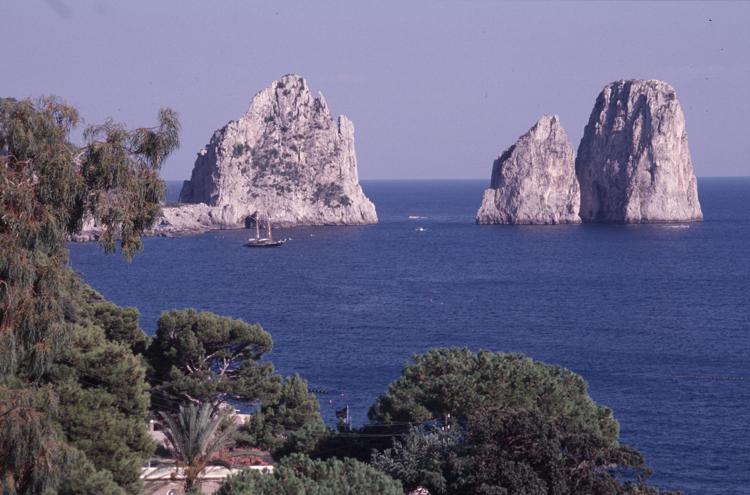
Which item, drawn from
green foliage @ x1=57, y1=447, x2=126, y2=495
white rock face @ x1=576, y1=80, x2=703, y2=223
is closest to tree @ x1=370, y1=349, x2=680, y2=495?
green foliage @ x1=57, y1=447, x2=126, y2=495

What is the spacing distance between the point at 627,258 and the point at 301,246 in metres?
36.9

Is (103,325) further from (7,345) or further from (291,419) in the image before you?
(7,345)

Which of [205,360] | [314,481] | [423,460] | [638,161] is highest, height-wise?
[638,161]

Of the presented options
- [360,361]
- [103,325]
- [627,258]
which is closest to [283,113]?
[627,258]

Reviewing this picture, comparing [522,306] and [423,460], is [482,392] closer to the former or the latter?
[423,460]

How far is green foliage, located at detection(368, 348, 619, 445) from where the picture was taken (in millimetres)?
21812

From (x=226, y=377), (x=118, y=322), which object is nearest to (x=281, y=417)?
(x=226, y=377)

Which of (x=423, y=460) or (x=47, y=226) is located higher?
(x=47, y=226)

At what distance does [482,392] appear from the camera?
2197 cm

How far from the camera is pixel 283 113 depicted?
152 meters

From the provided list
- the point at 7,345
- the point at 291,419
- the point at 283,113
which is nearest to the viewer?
the point at 7,345

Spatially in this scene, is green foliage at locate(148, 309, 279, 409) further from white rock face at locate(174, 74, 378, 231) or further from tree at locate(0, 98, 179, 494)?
white rock face at locate(174, 74, 378, 231)

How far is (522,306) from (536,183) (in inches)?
3032

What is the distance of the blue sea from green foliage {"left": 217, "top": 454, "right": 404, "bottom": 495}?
49.4 feet
